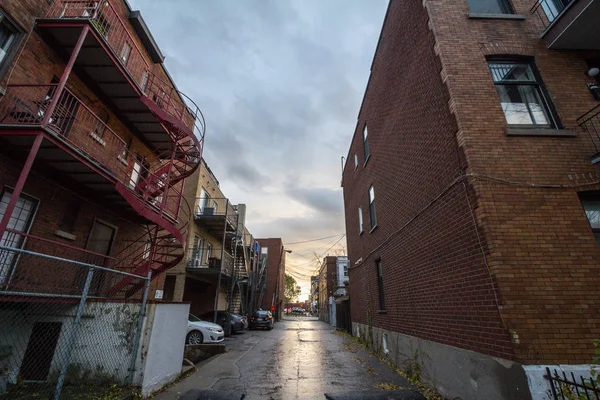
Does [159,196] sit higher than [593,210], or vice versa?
[159,196]

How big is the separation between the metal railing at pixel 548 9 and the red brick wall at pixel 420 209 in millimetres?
2551

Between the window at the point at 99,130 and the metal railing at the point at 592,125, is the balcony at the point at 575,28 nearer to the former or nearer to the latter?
the metal railing at the point at 592,125

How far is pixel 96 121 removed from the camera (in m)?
7.86

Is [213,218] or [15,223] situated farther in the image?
[213,218]

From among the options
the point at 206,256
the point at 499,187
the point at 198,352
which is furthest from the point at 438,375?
the point at 206,256

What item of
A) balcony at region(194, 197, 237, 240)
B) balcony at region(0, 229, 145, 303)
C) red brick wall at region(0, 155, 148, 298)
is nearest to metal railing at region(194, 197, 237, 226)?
balcony at region(194, 197, 237, 240)

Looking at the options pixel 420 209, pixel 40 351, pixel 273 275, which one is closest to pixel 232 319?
pixel 40 351

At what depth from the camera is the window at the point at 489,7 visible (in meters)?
6.67

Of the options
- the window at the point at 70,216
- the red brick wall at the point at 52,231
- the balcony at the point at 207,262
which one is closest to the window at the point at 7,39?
the red brick wall at the point at 52,231

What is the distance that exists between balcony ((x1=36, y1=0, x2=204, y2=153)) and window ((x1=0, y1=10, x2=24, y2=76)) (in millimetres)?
617

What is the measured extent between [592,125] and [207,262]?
18.4m

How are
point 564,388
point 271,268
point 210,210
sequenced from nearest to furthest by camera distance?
point 564,388
point 210,210
point 271,268

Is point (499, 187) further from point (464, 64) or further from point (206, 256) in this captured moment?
point (206, 256)

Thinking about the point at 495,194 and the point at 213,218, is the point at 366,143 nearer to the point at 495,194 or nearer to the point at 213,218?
the point at 495,194
